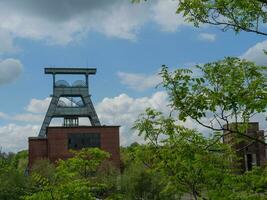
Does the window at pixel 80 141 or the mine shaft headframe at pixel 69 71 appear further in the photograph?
the mine shaft headframe at pixel 69 71

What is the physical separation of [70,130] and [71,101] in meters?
11.5

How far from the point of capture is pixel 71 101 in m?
82.7

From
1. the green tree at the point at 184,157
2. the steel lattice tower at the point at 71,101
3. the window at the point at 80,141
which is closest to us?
the green tree at the point at 184,157

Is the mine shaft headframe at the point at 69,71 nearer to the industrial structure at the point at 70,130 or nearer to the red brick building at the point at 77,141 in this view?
the industrial structure at the point at 70,130

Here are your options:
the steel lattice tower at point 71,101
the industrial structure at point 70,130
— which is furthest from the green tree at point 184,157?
the steel lattice tower at point 71,101

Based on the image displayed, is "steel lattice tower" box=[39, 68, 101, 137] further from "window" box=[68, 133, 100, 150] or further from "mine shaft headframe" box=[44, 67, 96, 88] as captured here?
"window" box=[68, 133, 100, 150]

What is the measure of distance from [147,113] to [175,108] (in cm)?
360

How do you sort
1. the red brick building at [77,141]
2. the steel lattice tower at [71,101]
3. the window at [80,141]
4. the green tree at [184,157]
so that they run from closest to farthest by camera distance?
1. the green tree at [184,157]
2. the red brick building at [77,141]
3. the window at [80,141]
4. the steel lattice tower at [71,101]

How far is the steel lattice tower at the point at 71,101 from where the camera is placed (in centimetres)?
7981

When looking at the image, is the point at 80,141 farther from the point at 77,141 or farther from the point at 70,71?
the point at 70,71

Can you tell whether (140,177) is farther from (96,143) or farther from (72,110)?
(72,110)

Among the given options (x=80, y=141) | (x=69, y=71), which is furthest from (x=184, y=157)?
(x=69, y=71)

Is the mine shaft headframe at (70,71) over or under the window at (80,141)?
over

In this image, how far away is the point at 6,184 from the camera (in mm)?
34531
